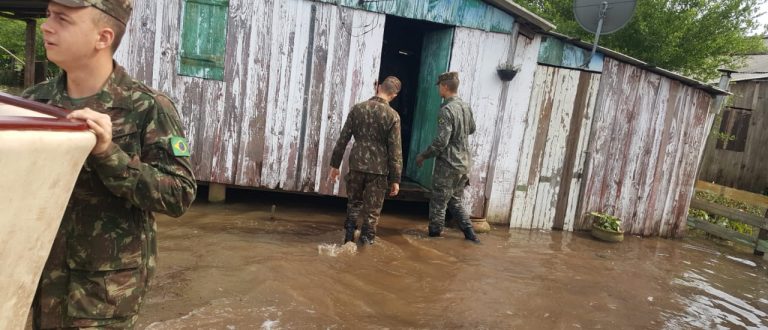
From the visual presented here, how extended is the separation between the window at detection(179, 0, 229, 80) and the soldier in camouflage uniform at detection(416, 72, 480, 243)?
2591 millimetres

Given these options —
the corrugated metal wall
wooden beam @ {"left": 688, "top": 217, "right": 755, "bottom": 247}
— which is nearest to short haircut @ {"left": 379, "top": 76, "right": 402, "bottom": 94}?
the corrugated metal wall

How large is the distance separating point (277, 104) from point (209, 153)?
1.01 metres

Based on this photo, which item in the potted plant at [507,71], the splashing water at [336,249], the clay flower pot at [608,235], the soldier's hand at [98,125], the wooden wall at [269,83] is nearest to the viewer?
the soldier's hand at [98,125]

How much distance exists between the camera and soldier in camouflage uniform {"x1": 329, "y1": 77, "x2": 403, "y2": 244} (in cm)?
502

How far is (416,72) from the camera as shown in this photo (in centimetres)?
904

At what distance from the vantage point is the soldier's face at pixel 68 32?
1.44 meters

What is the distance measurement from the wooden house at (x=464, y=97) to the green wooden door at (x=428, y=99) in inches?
1.3

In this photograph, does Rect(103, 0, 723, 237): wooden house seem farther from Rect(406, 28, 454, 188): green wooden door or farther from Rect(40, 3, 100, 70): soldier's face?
Rect(40, 3, 100, 70): soldier's face

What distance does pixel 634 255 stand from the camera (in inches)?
254

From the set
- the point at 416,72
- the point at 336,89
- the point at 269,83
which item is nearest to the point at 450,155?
the point at 336,89

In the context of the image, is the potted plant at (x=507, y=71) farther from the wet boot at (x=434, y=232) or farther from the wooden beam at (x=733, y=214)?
the wooden beam at (x=733, y=214)

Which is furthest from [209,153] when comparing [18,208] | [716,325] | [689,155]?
[689,155]

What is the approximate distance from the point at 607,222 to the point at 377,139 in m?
3.93

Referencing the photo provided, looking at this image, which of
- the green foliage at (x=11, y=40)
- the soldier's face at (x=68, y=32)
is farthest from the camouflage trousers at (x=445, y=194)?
the green foliage at (x=11, y=40)
